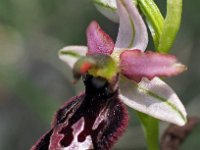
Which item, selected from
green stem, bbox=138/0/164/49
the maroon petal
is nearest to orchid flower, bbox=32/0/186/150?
the maroon petal

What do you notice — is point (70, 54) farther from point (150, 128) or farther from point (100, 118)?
point (150, 128)

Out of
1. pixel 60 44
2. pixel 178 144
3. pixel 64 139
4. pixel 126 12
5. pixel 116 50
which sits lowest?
pixel 60 44

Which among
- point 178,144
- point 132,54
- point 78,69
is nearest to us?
point 78,69

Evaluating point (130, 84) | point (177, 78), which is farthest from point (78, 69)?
point (177, 78)

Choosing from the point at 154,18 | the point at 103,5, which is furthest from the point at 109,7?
the point at 154,18

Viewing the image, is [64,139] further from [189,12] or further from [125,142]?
[189,12]

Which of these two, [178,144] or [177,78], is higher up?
[178,144]

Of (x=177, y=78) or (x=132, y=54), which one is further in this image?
(x=177, y=78)

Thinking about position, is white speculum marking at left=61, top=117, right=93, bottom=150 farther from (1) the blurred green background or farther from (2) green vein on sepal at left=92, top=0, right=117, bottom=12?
(1) the blurred green background

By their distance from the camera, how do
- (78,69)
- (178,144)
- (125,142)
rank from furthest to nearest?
(125,142)
(178,144)
(78,69)
